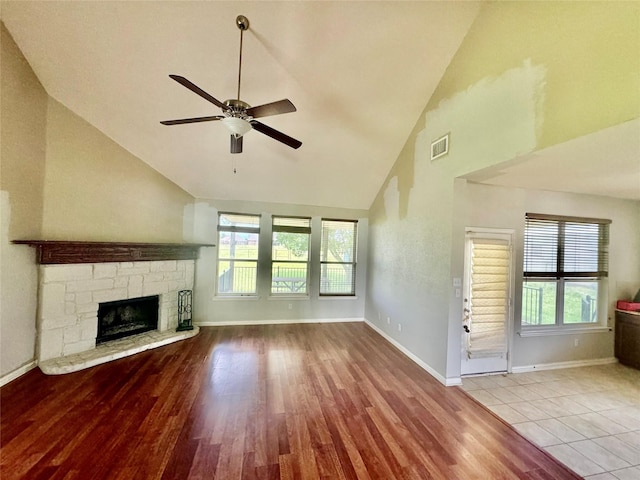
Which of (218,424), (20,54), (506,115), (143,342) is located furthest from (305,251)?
(20,54)

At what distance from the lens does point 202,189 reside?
16.1 ft

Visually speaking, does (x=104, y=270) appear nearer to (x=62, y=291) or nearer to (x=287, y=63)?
(x=62, y=291)

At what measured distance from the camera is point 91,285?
3.53 metres

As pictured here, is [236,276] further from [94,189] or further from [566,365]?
[566,365]

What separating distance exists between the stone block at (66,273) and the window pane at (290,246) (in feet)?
9.69

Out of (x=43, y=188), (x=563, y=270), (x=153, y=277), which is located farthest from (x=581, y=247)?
(x=43, y=188)

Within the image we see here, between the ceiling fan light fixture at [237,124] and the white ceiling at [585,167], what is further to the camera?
the ceiling fan light fixture at [237,124]

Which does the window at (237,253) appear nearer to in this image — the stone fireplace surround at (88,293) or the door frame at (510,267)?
the stone fireplace surround at (88,293)

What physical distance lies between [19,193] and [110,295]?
165 cm

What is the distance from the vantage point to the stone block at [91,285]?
336 cm

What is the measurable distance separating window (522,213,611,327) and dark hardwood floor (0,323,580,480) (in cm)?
198

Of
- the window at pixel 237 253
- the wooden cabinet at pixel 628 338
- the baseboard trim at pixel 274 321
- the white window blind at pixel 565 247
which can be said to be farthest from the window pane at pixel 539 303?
the window at pixel 237 253

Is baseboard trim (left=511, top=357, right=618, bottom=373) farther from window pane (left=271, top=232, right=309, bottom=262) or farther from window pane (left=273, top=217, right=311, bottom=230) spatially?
window pane (left=273, top=217, right=311, bottom=230)

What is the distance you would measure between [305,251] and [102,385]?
12.3 feet
